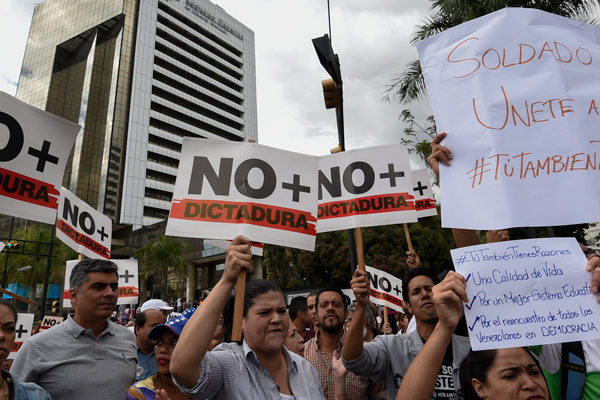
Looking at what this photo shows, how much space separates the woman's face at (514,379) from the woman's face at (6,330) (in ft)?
8.35

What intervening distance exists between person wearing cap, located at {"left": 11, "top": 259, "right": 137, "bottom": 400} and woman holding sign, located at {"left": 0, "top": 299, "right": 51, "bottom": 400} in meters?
0.36

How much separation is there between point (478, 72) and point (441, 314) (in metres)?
1.31

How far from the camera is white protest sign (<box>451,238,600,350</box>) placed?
66.3 inches

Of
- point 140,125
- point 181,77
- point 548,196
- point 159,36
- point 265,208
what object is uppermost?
point 159,36

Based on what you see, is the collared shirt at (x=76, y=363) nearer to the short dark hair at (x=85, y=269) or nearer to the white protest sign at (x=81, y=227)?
the short dark hair at (x=85, y=269)

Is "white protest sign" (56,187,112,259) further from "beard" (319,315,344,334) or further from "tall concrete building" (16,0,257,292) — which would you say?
"tall concrete building" (16,0,257,292)

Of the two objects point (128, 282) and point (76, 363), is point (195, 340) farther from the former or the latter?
point (128, 282)

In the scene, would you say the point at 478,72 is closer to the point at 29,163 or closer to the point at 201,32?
the point at 29,163

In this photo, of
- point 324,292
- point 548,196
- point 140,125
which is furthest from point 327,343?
point 140,125

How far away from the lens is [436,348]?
1.69 meters

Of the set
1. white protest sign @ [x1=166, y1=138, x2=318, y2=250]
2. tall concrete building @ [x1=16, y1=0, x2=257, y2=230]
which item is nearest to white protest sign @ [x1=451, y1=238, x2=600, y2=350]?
white protest sign @ [x1=166, y1=138, x2=318, y2=250]

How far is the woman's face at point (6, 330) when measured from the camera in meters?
2.40

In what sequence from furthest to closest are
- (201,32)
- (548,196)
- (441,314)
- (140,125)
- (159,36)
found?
(201,32) → (159,36) → (140,125) → (548,196) → (441,314)

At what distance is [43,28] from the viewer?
79.5 meters
